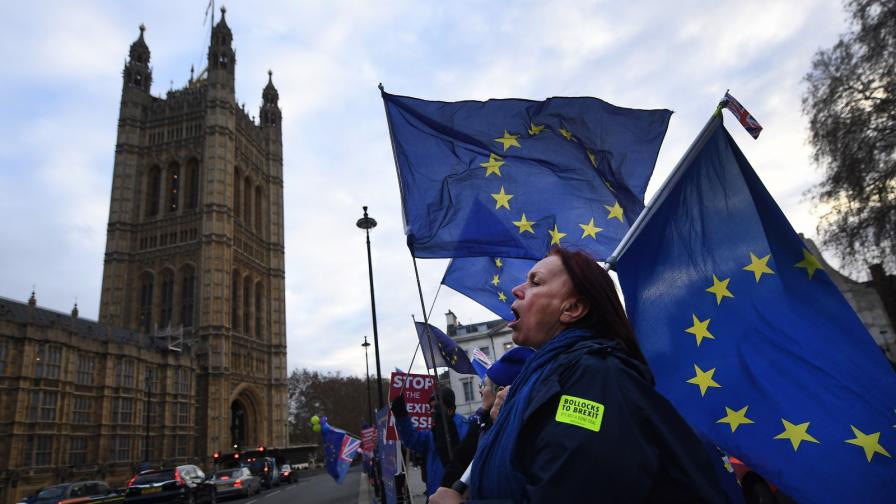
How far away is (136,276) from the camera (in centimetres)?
5872

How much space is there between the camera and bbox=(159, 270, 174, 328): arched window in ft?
188

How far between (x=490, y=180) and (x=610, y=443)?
392 centimetres

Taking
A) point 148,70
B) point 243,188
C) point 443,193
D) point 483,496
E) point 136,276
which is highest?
point 148,70

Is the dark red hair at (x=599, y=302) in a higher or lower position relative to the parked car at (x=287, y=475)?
higher

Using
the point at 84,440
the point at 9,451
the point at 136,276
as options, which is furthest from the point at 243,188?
the point at 9,451

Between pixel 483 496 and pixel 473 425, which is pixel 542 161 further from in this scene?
pixel 483 496

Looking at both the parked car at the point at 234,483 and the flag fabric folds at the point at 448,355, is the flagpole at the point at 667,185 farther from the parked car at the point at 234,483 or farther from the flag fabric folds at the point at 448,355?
the parked car at the point at 234,483

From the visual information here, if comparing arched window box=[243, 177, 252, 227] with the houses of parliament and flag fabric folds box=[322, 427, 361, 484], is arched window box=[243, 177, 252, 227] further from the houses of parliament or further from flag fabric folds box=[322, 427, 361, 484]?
flag fabric folds box=[322, 427, 361, 484]

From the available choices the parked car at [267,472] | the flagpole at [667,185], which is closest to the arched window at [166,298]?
the parked car at [267,472]

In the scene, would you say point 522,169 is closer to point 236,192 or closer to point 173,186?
point 236,192

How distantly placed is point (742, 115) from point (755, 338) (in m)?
1.36

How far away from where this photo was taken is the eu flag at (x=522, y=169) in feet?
15.5

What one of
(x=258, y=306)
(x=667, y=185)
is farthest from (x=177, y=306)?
(x=667, y=185)

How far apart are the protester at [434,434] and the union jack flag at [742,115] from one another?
3126 millimetres
